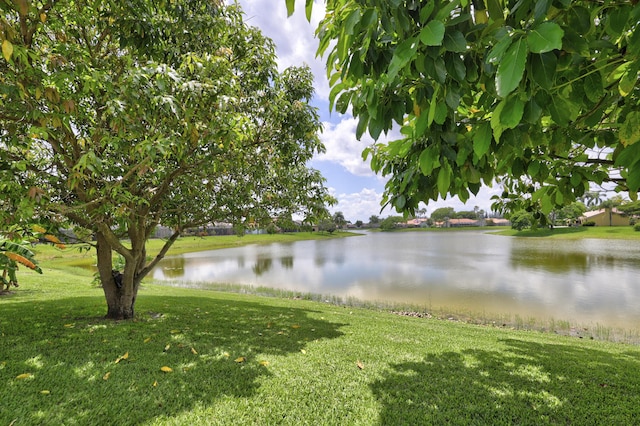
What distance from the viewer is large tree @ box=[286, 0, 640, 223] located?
100 cm

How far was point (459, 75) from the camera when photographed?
1143mm

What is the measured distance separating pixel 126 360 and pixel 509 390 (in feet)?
15.6

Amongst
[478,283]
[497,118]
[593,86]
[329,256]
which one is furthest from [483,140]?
[329,256]

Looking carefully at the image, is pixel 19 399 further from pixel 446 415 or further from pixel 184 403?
pixel 446 415

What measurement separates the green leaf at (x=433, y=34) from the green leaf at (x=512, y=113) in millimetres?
369

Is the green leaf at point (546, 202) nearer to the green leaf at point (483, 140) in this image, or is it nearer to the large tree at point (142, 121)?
the green leaf at point (483, 140)

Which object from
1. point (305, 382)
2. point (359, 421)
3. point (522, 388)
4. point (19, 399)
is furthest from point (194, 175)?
point (522, 388)

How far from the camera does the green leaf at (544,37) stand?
785 millimetres

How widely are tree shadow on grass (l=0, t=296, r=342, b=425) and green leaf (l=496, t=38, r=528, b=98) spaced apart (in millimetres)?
3515

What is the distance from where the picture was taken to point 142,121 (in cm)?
455

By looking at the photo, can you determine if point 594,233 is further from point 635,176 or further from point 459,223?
point 635,176

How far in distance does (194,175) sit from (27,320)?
13.5 ft

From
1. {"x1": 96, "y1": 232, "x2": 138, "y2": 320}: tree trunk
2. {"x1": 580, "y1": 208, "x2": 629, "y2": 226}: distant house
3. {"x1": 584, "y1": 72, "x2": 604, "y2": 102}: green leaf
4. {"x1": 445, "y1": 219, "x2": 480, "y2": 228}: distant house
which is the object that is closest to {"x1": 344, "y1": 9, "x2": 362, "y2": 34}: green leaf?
{"x1": 584, "y1": 72, "x2": 604, "y2": 102}: green leaf

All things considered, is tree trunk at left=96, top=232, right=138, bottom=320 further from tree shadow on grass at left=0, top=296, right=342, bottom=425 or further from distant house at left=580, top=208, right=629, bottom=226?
distant house at left=580, top=208, right=629, bottom=226
